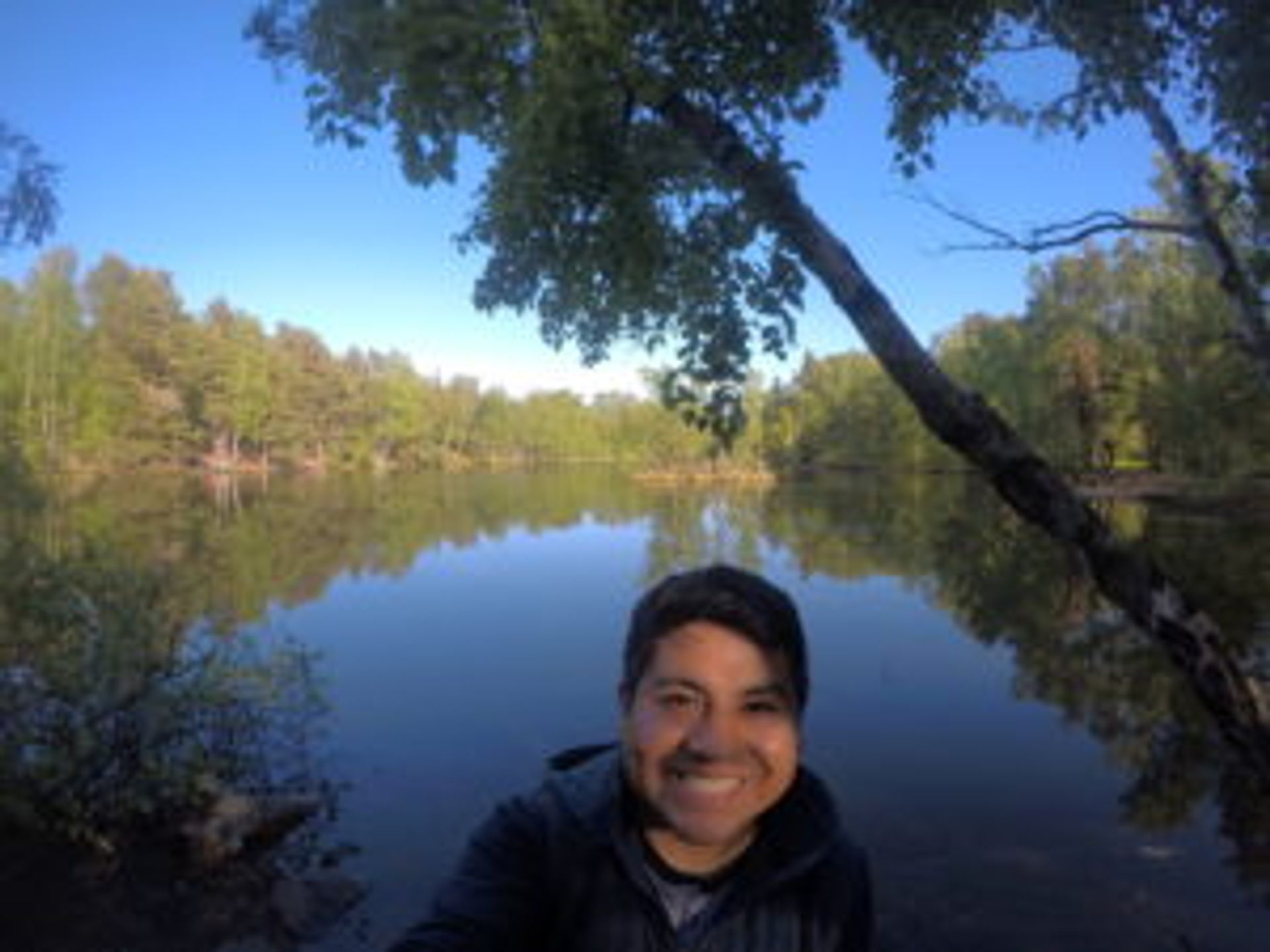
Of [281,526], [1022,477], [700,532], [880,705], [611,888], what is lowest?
[880,705]

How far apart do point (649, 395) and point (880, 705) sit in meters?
17.0

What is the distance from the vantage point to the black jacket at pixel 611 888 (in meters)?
1.54

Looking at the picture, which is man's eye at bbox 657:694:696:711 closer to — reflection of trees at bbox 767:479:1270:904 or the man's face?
the man's face

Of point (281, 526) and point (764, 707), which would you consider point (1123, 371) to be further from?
point (764, 707)

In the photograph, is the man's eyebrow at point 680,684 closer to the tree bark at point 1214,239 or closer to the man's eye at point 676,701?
the man's eye at point 676,701

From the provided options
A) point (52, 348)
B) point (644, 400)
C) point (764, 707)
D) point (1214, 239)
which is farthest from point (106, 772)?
point (644, 400)

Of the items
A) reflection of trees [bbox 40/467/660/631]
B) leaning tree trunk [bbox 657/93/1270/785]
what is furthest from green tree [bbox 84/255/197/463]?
leaning tree trunk [bbox 657/93/1270/785]

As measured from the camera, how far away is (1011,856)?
23.1 ft

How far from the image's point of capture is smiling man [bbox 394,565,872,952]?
1.54m

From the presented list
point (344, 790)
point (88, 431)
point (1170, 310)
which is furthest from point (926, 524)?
point (88, 431)

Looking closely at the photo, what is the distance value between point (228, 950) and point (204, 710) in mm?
2623

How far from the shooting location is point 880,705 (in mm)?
11547

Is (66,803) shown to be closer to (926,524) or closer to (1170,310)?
(926,524)

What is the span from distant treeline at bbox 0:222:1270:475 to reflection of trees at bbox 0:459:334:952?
255 cm
